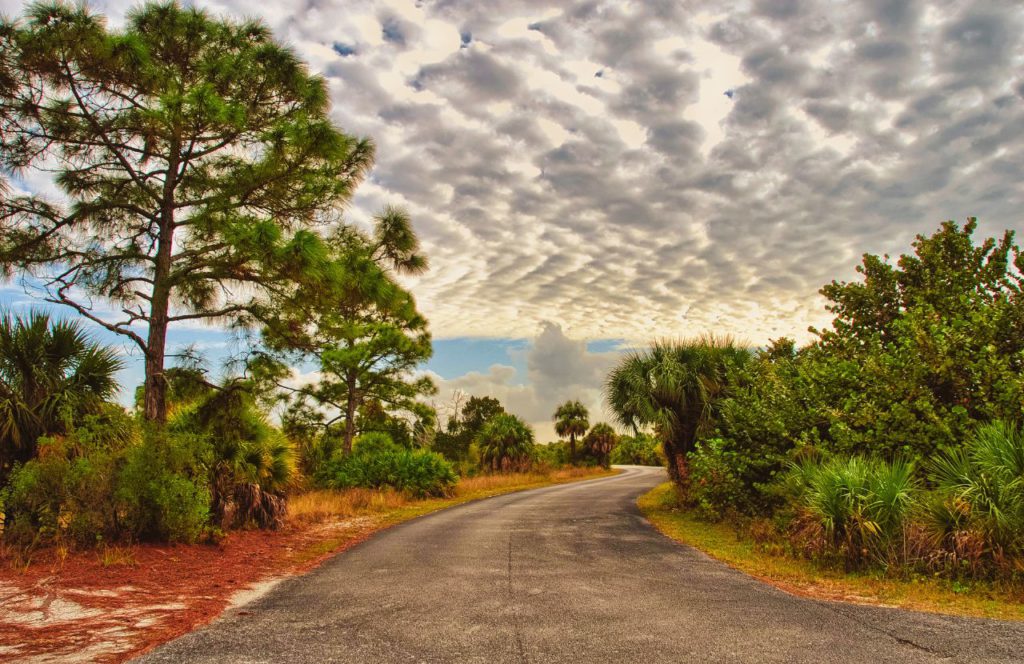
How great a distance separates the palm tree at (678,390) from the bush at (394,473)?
9452 mm

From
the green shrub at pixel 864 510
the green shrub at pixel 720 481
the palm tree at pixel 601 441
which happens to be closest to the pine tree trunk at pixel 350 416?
the green shrub at pixel 720 481

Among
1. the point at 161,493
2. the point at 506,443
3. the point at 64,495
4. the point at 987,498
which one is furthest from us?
the point at 506,443

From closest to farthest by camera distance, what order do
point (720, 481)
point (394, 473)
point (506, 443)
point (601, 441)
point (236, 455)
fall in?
point (236, 455)
point (720, 481)
point (394, 473)
point (506, 443)
point (601, 441)

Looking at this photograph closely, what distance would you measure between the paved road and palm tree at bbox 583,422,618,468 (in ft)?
134

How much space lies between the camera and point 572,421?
50.7 metres

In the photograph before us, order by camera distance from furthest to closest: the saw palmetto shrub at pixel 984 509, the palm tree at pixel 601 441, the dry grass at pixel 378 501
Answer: the palm tree at pixel 601 441, the dry grass at pixel 378 501, the saw palmetto shrub at pixel 984 509

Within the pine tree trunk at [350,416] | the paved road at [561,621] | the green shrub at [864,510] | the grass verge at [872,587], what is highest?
the pine tree trunk at [350,416]

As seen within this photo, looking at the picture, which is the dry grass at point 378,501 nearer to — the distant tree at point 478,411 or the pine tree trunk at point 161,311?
the pine tree trunk at point 161,311

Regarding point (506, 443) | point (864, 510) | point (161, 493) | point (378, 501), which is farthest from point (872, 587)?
point (506, 443)

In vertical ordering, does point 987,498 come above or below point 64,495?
below

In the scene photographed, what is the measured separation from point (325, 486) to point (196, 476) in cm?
1554

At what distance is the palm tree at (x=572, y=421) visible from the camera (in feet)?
166

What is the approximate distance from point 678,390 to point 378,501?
36.2 ft

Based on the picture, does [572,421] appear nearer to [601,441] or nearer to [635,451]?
[601,441]
